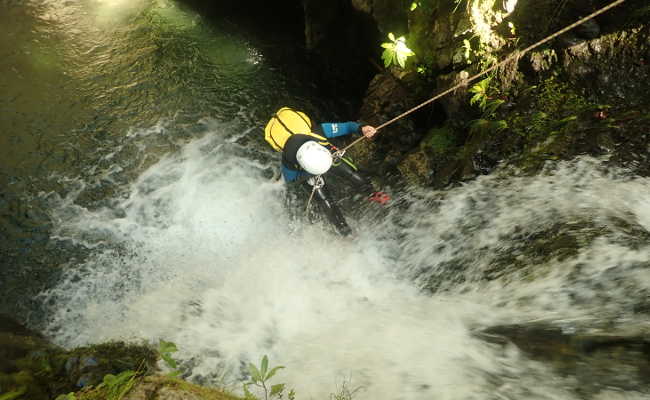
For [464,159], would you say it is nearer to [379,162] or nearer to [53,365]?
[379,162]

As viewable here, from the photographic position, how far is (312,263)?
5.82 metres

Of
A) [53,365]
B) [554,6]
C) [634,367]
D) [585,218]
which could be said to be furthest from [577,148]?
[53,365]

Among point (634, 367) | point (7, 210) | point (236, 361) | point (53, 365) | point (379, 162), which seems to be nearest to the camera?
point (634, 367)

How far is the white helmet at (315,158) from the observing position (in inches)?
192

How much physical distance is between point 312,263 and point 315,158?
1.89 m

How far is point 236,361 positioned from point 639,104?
6.07m

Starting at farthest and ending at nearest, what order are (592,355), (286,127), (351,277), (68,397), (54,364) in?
(351,277) → (286,127) → (54,364) → (592,355) → (68,397)

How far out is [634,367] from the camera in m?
2.45

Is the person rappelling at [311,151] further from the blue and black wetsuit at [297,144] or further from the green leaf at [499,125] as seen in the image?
the green leaf at [499,125]

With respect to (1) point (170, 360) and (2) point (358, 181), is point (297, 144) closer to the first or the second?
(2) point (358, 181)

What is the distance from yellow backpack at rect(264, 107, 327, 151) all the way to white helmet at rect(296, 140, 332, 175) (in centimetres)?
45

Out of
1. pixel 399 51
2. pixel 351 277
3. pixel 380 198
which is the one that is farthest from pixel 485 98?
pixel 351 277

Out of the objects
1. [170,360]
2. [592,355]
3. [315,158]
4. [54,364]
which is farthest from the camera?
[315,158]

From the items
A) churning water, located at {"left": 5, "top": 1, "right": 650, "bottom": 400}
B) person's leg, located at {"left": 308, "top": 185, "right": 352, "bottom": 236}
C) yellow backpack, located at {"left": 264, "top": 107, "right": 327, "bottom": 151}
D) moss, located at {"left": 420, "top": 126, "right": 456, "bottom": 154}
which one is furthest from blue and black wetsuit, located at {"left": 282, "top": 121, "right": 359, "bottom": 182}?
moss, located at {"left": 420, "top": 126, "right": 456, "bottom": 154}
